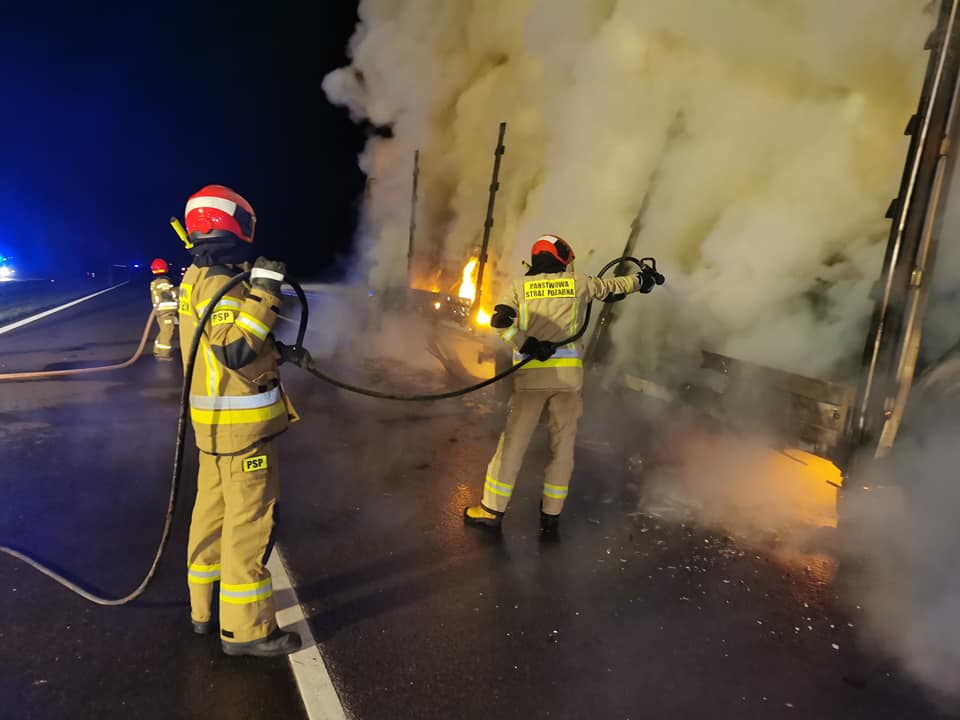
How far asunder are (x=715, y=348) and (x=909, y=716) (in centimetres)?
330

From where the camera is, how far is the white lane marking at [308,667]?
2.29 m

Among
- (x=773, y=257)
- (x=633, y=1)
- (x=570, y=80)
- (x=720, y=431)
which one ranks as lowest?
(x=720, y=431)

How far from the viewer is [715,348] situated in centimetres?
530

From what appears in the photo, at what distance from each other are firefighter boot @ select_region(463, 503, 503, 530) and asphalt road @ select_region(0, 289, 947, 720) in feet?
0.29

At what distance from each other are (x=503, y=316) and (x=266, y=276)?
1690mm

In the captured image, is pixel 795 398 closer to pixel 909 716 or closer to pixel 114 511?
pixel 909 716

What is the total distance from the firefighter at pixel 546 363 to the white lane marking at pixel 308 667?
1286mm

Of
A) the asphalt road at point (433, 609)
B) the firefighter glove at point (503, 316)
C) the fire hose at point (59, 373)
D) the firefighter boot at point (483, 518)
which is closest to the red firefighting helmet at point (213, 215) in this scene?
the firefighter glove at point (503, 316)

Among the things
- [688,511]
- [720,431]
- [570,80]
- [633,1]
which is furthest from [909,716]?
[570,80]

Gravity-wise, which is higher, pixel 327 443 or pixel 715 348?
pixel 715 348

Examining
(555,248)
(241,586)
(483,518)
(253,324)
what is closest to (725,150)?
(555,248)

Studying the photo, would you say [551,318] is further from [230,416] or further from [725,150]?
[725,150]

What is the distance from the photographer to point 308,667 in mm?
2506

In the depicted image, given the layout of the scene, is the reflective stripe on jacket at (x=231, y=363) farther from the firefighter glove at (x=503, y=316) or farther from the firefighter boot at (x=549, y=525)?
the firefighter boot at (x=549, y=525)
